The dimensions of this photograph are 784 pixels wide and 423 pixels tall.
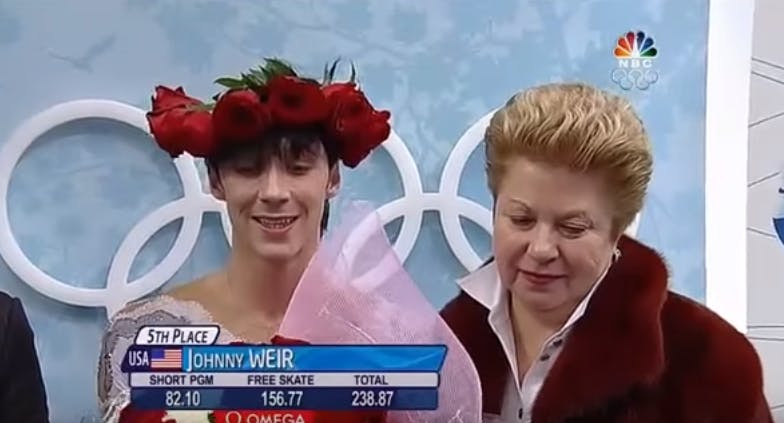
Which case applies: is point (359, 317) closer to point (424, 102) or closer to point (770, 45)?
point (424, 102)

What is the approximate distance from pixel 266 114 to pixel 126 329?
0.84 feet

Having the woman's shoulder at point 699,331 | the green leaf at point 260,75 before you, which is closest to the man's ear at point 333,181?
the green leaf at point 260,75

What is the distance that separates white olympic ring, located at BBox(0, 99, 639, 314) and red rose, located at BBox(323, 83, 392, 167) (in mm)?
45

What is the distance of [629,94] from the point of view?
1.01m

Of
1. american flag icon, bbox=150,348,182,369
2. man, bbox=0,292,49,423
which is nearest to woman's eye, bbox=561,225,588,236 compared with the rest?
american flag icon, bbox=150,348,182,369

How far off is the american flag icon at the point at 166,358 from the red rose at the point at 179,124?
181mm

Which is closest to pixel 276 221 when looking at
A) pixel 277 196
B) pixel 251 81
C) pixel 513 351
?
pixel 277 196

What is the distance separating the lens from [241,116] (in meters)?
0.90

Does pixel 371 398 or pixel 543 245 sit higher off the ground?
pixel 543 245

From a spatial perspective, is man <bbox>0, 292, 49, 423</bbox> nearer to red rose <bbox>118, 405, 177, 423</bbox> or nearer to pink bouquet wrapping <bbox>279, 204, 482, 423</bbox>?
red rose <bbox>118, 405, 177, 423</bbox>

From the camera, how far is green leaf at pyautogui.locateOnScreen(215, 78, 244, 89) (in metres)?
0.94

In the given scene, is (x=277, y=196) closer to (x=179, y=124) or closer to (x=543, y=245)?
(x=179, y=124)

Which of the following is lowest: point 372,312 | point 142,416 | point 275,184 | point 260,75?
point 142,416

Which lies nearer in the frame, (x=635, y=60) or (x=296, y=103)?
(x=296, y=103)
